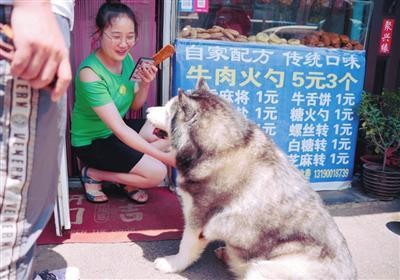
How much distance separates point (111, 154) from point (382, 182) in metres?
2.84

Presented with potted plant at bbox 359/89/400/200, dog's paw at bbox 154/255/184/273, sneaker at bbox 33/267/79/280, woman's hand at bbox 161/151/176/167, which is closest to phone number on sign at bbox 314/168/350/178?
potted plant at bbox 359/89/400/200

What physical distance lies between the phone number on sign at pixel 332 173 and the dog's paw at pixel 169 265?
81.3 inches

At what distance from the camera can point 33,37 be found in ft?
3.13

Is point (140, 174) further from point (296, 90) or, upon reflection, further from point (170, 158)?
point (296, 90)

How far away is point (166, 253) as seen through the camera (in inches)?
112

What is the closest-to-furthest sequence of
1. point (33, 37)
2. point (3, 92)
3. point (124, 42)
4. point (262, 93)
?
1. point (33, 37)
2. point (3, 92)
3. point (124, 42)
4. point (262, 93)

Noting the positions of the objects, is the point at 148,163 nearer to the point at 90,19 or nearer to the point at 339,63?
the point at 90,19

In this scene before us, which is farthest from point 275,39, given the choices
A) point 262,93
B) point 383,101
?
point 383,101

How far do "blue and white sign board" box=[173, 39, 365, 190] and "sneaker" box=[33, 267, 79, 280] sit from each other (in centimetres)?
184

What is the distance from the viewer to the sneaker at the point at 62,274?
7.44ft

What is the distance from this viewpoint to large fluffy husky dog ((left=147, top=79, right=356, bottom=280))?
7.20 ft

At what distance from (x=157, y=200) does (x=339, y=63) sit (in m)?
2.38

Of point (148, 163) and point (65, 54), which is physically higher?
point (65, 54)

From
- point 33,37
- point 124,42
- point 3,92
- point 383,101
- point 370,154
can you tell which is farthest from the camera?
point 370,154
